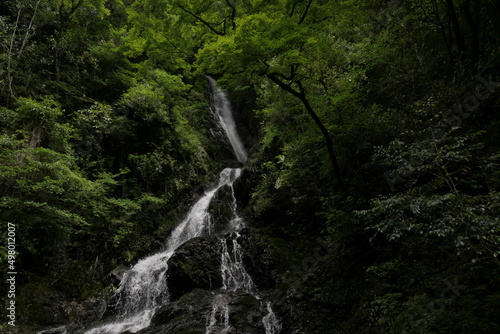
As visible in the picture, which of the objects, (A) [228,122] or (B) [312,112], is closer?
(B) [312,112]

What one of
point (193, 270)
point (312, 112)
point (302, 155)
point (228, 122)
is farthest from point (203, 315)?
point (228, 122)

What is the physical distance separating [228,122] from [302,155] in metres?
17.7

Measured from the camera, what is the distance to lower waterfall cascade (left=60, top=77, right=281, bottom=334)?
24.6ft

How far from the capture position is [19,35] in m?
11.9

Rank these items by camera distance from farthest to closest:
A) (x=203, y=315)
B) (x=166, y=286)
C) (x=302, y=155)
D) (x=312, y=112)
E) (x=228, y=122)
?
(x=228, y=122)
(x=166, y=286)
(x=302, y=155)
(x=203, y=315)
(x=312, y=112)

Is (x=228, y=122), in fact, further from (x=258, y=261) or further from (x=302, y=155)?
(x=258, y=261)

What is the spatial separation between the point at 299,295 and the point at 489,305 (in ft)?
15.3

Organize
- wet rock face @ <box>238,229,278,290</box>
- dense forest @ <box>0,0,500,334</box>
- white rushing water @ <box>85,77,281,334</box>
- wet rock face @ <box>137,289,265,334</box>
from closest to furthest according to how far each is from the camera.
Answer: dense forest @ <box>0,0,500,334</box>, wet rock face @ <box>137,289,265,334</box>, white rushing water @ <box>85,77,281,334</box>, wet rock face @ <box>238,229,278,290</box>

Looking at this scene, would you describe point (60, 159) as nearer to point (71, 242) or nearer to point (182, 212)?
point (71, 242)

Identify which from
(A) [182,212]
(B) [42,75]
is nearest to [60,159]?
(B) [42,75]

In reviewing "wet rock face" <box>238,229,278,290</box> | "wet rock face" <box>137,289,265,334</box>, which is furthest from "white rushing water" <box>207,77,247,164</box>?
"wet rock face" <box>137,289,265,334</box>

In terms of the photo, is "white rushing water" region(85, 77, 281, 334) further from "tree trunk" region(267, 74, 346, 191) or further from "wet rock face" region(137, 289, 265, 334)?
"tree trunk" region(267, 74, 346, 191)

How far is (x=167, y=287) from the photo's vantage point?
1012 centimetres

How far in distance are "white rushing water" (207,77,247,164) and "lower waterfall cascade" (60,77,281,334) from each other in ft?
30.6
